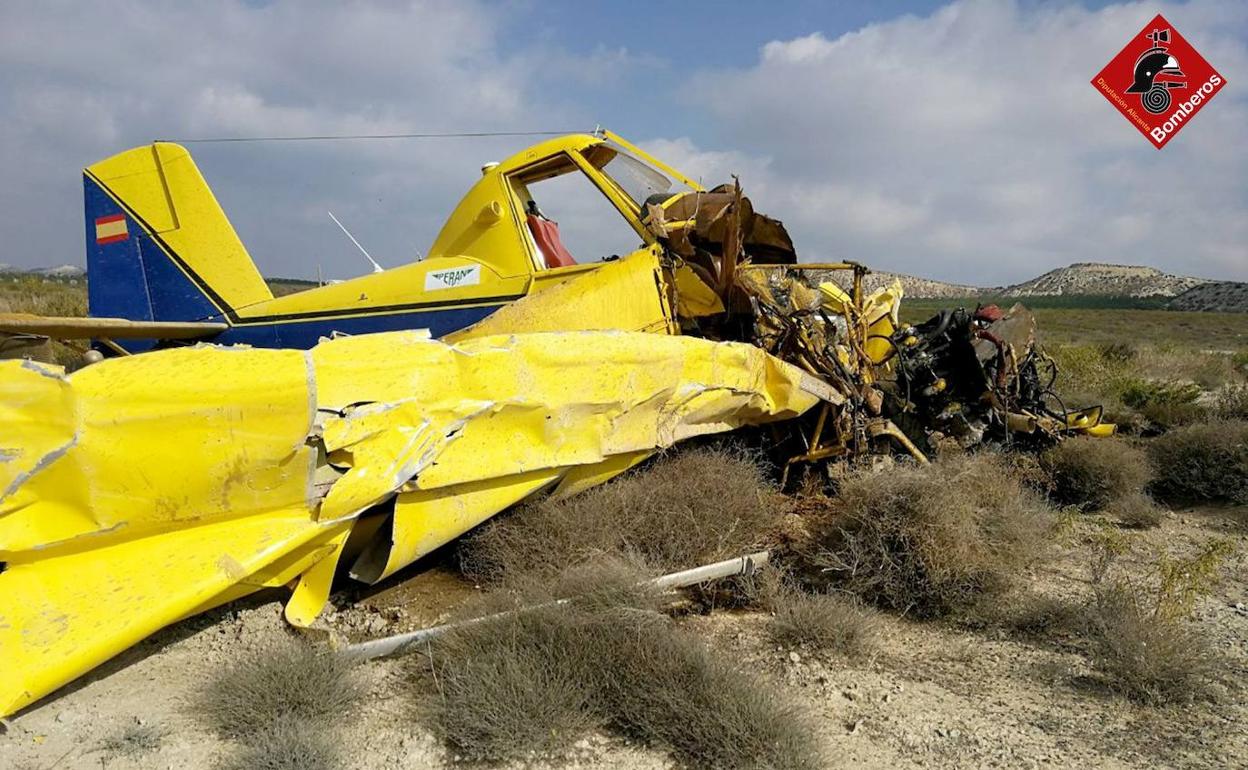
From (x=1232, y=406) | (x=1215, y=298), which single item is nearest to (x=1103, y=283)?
(x=1215, y=298)

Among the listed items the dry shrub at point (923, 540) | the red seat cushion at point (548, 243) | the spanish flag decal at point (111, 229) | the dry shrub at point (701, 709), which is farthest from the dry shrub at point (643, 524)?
the spanish flag decal at point (111, 229)

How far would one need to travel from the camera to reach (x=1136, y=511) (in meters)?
5.77

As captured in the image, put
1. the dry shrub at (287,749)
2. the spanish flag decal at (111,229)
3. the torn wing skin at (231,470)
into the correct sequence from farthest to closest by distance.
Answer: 1. the spanish flag decal at (111,229)
2. the torn wing skin at (231,470)
3. the dry shrub at (287,749)

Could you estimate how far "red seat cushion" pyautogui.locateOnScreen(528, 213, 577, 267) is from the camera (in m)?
6.50

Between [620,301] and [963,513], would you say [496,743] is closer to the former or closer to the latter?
[963,513]

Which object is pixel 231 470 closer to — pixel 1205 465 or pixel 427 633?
pixel 427 633

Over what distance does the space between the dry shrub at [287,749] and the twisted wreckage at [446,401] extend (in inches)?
23.9

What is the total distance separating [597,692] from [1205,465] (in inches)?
243

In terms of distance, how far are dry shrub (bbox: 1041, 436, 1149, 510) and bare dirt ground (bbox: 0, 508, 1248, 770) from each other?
2127 mm

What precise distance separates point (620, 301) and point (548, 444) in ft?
5.59

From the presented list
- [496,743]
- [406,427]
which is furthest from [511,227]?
[496,743]

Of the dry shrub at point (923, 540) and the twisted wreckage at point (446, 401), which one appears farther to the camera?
the dry shrub at point (923, 540)

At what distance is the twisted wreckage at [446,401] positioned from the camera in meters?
2.88

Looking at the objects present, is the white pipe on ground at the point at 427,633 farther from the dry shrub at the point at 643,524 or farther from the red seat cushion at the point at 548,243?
the red seat cushion at the point at 548,243
